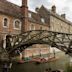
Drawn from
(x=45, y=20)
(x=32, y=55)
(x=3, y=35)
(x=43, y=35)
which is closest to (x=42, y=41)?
(x=43, y=35)

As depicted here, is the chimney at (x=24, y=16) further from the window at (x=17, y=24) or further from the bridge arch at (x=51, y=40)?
the bridge arch at (x=51, y=40)

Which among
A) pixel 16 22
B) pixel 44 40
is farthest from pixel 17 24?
pixel 44 40

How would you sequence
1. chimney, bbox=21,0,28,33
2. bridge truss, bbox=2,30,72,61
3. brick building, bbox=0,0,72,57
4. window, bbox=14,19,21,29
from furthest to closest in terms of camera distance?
chimney, bbox=21,0,28,33 < window, bbox=14,19,21,29 < brick building, bbox=0,0,72,57 < bridge truss, bbox=2,30,72,61

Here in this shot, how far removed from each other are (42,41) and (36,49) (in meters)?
15.8

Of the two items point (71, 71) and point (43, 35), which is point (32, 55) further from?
point (71, 71)

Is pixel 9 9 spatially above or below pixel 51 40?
above

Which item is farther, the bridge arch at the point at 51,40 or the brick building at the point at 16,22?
the brick building at the point at 16,22

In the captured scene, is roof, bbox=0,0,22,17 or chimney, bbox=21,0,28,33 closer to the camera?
roof, bbox=0,0,22,17

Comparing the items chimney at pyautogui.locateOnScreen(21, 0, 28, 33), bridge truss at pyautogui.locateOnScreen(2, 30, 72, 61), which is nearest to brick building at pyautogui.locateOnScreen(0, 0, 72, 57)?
chimney at pyautogui.locateOnScreen(21, 0, 28, 33)

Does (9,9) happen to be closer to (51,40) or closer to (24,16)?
(24,16)

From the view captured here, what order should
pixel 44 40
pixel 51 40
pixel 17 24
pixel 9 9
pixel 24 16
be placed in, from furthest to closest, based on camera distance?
pixel 24 16
pixel 17 24
pixel 9 9
pixel 44 40
pixel 51 40

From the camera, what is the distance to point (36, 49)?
3422 centimetres

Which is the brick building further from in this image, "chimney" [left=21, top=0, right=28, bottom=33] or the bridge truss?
the bridge truss

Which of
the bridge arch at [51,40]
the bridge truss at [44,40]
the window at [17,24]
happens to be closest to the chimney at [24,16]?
the window at [17,24]
